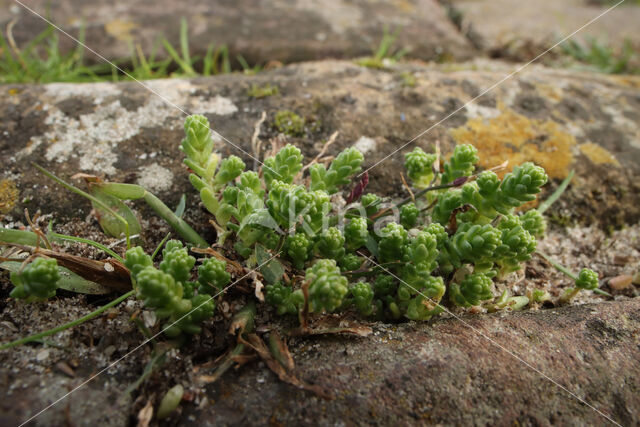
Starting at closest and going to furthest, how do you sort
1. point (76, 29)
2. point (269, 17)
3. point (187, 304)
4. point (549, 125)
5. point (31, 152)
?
point (187, 304) < point (31, 152) < point (549, 125) < point (76, 29) < point (269, 17)

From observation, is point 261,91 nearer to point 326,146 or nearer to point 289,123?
point 289,123

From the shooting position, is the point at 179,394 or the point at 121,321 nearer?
the point at 179,394

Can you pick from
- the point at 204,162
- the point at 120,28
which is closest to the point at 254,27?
the point at 120,28

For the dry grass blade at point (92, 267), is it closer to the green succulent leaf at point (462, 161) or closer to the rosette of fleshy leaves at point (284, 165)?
the rosette of fleshy leaves at point (284, 165)

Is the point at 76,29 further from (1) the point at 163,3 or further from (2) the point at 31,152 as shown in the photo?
(2) the point at 31,152

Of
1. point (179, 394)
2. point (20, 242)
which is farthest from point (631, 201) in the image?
point (20, 242)

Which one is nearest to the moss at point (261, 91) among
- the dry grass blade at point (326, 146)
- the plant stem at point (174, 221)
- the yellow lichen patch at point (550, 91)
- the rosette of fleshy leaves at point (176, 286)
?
the dry grass blade at point (326, 146)
